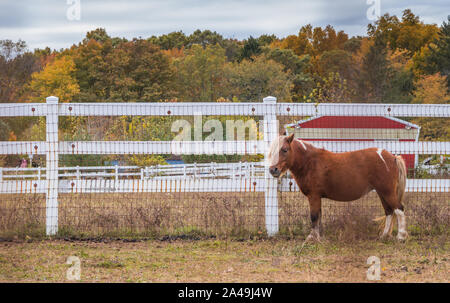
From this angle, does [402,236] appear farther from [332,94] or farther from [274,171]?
[332,94]

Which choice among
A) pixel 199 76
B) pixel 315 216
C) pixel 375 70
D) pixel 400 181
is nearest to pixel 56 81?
pixel 199 76

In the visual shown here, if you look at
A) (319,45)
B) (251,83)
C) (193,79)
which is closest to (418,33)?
(319,45)

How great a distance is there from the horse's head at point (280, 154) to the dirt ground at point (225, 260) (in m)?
1.12

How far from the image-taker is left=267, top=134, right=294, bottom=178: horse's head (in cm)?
754

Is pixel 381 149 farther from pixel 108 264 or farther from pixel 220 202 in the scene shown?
pixel 108 264

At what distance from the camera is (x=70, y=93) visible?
53625mm

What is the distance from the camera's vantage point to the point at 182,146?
8250 mm

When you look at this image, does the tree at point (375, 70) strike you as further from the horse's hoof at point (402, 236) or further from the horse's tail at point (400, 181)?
the horse's hoof at point (402, 236)

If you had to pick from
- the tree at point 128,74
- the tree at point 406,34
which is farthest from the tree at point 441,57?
the tree at point 128,74

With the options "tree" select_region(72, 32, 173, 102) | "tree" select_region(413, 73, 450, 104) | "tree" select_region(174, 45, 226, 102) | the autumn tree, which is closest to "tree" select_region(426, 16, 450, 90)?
the autumn tree

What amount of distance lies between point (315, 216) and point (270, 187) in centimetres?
89

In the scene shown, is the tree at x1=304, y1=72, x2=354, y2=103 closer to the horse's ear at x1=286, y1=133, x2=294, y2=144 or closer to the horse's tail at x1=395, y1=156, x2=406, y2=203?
the horse's tail at x1=395, y1=156, x2=406, y2=203
